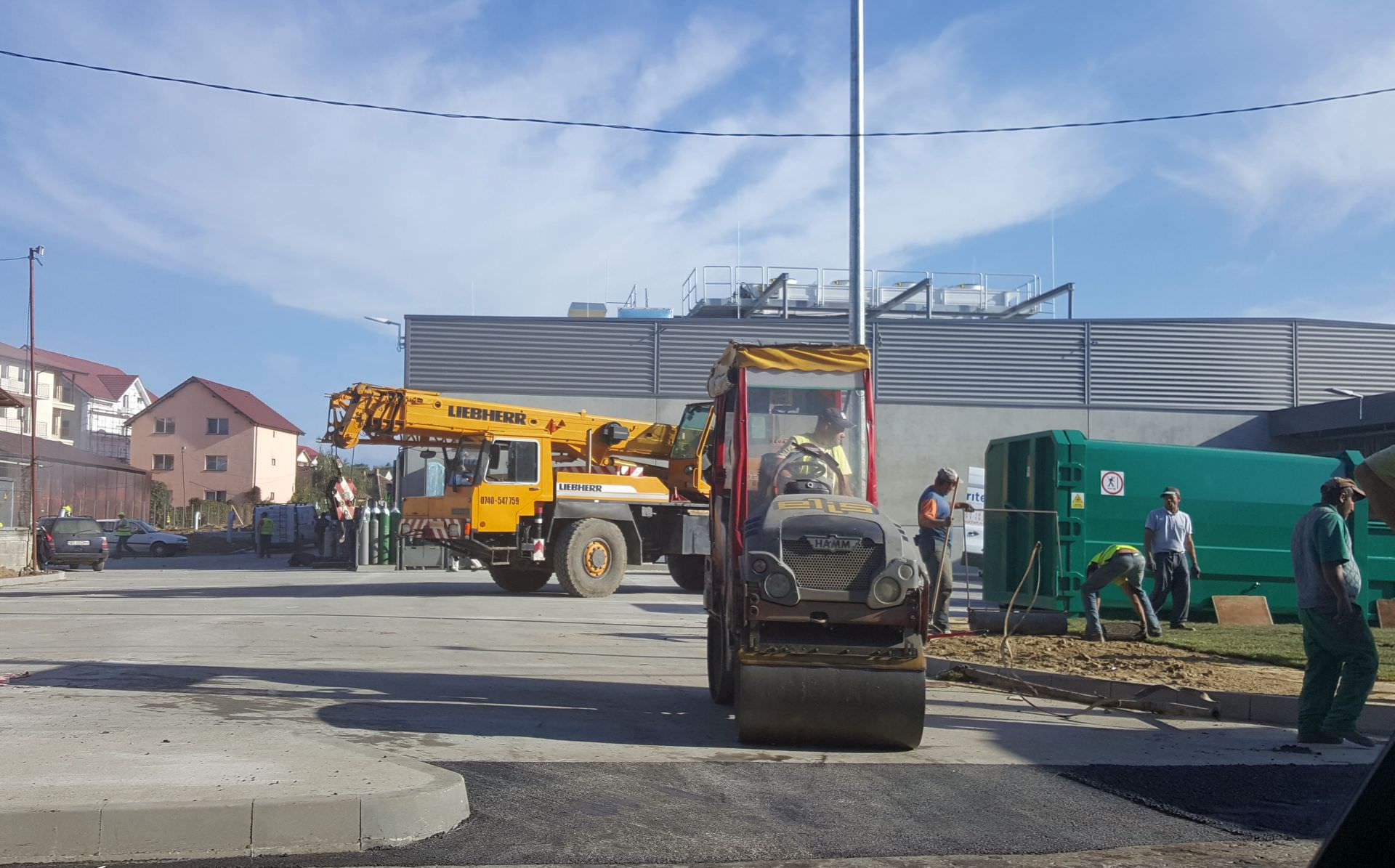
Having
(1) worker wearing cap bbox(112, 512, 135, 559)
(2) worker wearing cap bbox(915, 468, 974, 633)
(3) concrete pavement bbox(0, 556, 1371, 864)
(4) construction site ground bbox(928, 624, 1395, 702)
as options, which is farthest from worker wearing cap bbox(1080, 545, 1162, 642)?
(1) worker wearing cap bbox(112, 512, 135, 559)

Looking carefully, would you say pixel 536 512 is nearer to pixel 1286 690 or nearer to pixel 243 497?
pixel 1286 690

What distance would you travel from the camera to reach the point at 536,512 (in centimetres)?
1997

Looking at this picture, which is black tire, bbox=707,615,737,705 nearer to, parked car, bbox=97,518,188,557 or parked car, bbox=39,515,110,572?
parked car, bbox=39,515,110,572

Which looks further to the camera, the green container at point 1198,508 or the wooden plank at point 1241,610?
the wooden plank at point 1241,610

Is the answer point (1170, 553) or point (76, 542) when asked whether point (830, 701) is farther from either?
point (76, 542)

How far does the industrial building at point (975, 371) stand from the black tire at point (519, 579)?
1424 cm

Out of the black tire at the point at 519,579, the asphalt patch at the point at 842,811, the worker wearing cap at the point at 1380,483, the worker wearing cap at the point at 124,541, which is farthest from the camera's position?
the worker wearing cap at the point at 124,541

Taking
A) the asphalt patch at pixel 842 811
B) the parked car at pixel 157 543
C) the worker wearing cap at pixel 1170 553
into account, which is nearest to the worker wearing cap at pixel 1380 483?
the asphalt patch at pixel 842 811

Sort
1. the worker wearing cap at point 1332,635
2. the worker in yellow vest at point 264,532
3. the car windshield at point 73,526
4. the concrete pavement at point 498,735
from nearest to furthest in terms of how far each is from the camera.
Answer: the concrete pavement at point 498,735
the worker wearing cap at point 1332,635
the car windshield at point 73,526
the worker in yellow vest at point 264,532

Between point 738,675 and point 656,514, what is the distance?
13489 mm

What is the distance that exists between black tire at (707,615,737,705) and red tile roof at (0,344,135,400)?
69624mm

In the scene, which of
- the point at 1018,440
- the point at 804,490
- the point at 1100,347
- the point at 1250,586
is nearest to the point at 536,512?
the point at 1018,440

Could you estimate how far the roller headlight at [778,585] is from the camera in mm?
7281

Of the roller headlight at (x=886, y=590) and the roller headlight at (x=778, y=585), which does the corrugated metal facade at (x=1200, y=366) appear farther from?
the roller headlight at (x=778, y=585)
